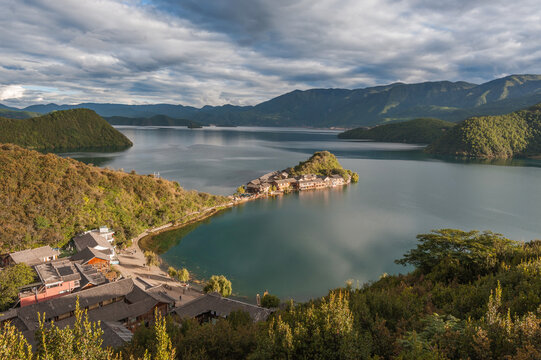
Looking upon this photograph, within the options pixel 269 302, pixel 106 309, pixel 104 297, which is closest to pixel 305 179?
pixel 269 302

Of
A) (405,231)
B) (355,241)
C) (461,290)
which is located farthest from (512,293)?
(405,231)

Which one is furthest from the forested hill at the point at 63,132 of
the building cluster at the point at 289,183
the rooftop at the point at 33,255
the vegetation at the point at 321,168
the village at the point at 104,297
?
the village at the point at 104,297

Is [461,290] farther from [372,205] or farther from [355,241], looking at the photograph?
[372,205]

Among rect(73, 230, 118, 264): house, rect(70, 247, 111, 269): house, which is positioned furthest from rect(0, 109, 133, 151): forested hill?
rect(70, 247, 111, 269): house

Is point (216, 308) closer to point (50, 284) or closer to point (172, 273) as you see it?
point (172, 273)

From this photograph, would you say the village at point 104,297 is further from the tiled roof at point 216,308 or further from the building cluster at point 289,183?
the building cluster at point 289,183

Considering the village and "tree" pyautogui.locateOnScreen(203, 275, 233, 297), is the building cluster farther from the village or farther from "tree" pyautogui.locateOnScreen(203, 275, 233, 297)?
"tree" pyautogui.locateOnScreen(203, 275, 233, 297)
